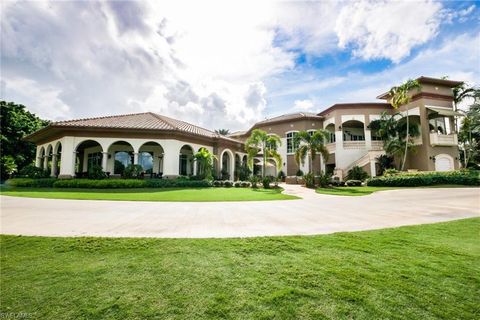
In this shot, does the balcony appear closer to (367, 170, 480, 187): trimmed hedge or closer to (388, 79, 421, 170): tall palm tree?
(388, 79, 421, 170): tall palm tree

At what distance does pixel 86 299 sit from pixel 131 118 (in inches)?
1010

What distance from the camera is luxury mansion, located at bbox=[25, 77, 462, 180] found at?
22.4 meters

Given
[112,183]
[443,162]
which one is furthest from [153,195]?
[443,162]

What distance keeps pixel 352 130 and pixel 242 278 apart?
3500 centimetres

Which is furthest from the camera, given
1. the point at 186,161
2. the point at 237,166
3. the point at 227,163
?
the point at 237,166

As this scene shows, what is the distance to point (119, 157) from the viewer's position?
26078mm

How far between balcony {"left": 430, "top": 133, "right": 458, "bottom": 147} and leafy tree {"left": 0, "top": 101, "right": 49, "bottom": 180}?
5010 centimetres

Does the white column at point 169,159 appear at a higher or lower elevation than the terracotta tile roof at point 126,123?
lower

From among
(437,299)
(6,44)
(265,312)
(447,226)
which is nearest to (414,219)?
(447,226)

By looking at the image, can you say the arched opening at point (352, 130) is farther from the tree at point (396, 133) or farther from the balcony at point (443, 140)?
the balcony at point (443, 140)

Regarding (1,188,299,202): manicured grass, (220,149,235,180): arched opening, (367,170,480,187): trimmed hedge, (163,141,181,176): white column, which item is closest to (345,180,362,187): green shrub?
(367,170,480,187): trimmed hedge

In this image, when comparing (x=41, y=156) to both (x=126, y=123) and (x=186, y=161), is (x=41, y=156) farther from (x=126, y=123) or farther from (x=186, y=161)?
(x=186, y=161)

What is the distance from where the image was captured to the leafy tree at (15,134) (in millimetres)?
30938

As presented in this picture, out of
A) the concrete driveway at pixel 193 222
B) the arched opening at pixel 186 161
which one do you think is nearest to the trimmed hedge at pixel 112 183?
the arched opening at pixel 186 161
